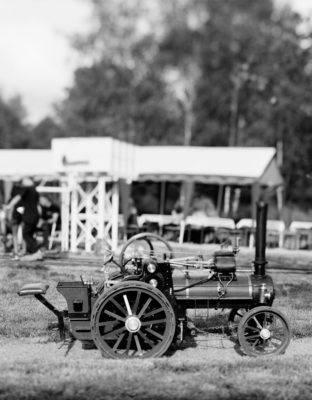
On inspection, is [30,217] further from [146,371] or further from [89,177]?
[146,371]

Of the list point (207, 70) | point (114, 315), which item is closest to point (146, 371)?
point (114, 315)

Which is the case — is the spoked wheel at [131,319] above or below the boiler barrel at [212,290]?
below

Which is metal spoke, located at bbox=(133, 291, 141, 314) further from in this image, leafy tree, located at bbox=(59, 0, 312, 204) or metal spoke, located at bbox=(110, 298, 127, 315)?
leafy tree, located at bbox=(59, 0, 312, 204)

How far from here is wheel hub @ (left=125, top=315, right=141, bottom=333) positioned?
562 centimetres

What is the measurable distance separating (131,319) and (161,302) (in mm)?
300

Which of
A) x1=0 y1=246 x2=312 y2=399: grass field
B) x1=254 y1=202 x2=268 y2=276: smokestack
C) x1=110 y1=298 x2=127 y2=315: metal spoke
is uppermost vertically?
x1=254 y1=202 x2=268 y2=276: smokestack

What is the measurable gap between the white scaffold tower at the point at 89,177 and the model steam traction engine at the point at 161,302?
30.1 feet

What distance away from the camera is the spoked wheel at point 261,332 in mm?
5812

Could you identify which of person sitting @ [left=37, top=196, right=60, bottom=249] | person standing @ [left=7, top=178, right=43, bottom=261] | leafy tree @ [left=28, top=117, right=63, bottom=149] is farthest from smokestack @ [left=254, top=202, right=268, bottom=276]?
leafy tree @ [left=28, top=117, right=63, bottom=149]

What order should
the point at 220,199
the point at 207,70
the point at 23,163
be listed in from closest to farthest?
the point at 23,163
the point at 220,199
the point at 207,70

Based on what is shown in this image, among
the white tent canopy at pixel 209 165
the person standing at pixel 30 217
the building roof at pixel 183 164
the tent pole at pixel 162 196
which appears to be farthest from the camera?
the tent pole at pixel 162 196

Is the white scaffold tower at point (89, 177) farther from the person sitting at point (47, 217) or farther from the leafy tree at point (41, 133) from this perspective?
the leafy tree at point (41, 133)

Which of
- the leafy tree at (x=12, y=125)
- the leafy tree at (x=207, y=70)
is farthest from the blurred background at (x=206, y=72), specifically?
the leafy tree at (x=12, y=125)

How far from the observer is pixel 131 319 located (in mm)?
5617
